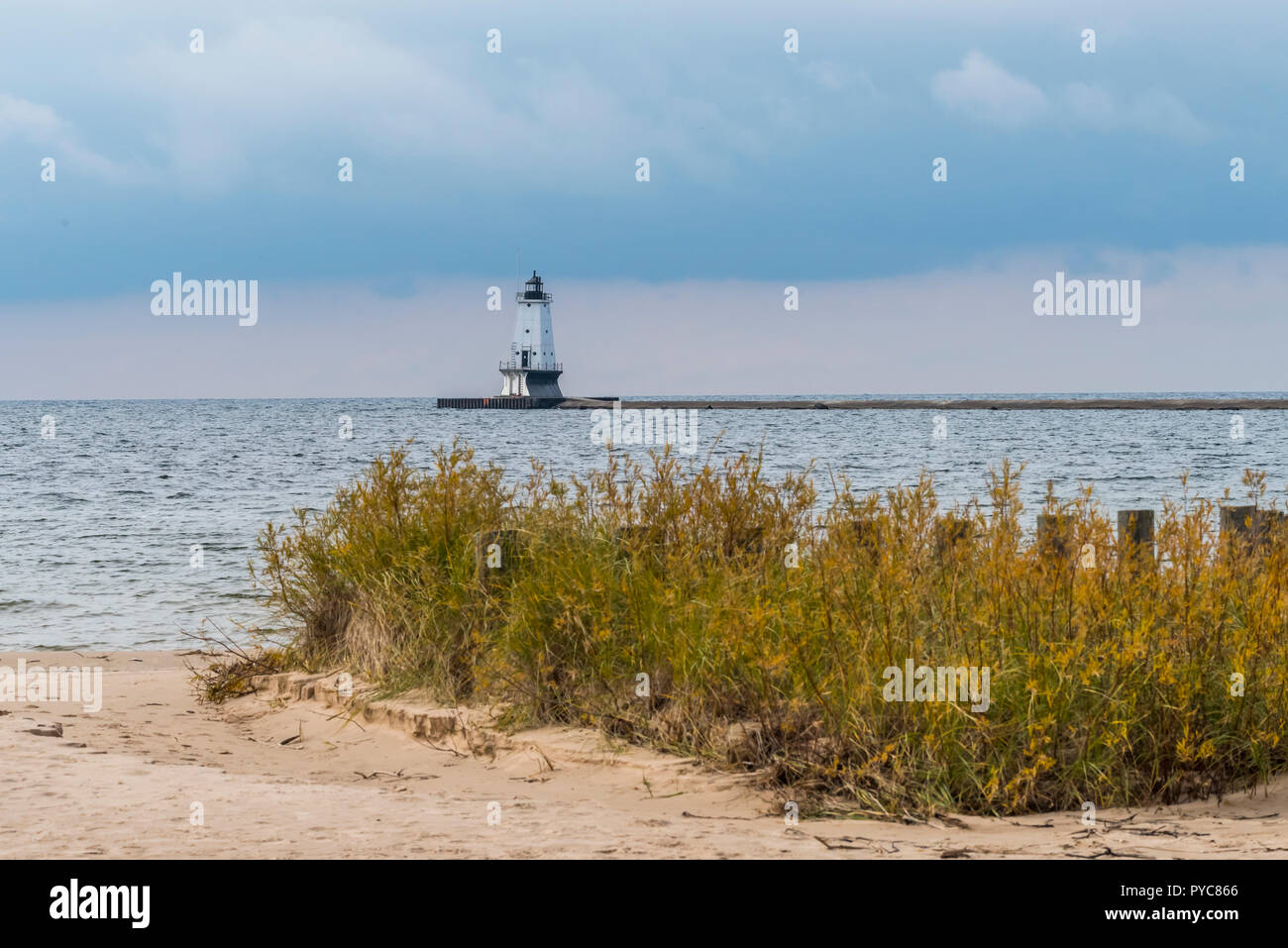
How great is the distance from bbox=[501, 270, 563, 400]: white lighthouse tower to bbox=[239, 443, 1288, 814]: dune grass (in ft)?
294

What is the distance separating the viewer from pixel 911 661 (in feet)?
18.3

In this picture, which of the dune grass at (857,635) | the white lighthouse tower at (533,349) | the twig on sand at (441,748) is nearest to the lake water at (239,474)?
the dune grass at (857,635)

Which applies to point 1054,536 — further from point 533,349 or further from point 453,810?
point 533,349

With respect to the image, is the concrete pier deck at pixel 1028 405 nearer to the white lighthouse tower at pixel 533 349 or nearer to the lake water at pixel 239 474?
the white lighthouse tower at pixel 533 349

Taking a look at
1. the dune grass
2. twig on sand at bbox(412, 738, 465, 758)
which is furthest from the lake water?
twig on sand at bbox(412, 738, 465, 758)

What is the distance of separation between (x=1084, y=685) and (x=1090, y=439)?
2158 inches

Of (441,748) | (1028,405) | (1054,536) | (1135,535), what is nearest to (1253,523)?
(1135,535)

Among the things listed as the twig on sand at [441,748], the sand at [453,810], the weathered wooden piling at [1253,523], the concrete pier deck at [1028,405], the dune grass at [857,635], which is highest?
the concrete pier deck at [1028,405]

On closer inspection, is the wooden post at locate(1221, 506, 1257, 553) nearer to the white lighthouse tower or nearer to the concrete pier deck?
the white lighthouse tower

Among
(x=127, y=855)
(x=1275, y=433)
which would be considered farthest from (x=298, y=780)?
(x=1275, y=433)

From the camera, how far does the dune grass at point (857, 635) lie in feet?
17.9

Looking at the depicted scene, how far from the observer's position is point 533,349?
330 feet

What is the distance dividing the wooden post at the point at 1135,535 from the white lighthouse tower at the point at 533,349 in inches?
3569
